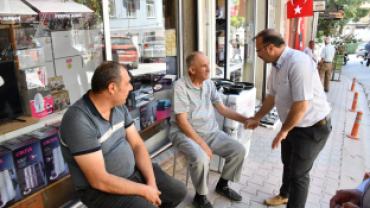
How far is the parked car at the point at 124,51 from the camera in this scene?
2975 mm

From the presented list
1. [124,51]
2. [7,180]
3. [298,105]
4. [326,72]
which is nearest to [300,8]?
[326,72]

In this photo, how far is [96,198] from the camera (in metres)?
1.73

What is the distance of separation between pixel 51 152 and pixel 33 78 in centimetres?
68

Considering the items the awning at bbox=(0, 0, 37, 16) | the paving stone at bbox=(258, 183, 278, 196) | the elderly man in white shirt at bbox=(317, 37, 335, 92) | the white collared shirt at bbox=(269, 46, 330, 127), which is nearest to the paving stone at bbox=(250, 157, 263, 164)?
the paving stone at bbox=(258, 183, 278, 196)

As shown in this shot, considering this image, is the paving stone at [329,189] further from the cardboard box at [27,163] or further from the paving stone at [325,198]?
the cardboard box at [27,163]

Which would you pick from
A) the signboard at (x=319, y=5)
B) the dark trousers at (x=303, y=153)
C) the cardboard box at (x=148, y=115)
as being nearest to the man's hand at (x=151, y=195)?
the dark trousers at (x=303, y=153)

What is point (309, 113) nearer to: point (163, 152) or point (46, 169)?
Answer: point (163, 152)

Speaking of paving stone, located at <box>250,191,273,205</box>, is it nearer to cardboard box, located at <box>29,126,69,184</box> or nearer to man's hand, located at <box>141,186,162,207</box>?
man's hand, located at <box>141,186,162,207</box>

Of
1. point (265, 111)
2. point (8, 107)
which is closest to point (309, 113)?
point (265, 111)

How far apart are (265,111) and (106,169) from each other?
1.73 metres

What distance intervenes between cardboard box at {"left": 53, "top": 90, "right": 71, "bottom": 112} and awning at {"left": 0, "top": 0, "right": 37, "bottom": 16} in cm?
76

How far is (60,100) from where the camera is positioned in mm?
2611

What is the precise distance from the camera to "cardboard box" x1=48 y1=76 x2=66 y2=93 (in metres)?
2.54

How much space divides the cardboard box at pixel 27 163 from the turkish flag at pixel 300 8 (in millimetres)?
7182
